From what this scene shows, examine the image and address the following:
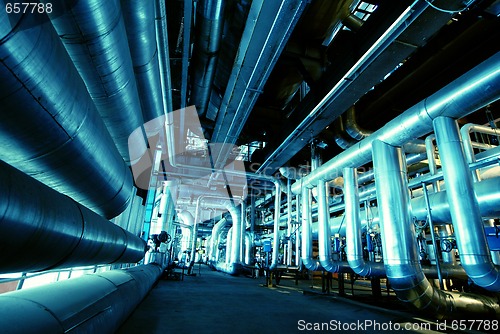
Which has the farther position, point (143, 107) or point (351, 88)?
point (351, 88)

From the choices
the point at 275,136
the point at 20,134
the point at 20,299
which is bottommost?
the point at 20,299

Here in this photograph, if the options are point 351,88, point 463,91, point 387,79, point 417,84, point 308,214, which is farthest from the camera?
point 308,214

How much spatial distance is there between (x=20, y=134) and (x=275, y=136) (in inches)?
158

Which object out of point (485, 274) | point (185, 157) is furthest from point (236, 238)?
point (485, 274)

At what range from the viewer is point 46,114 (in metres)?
0.99

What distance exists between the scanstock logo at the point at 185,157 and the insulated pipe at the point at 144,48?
311 millimetres

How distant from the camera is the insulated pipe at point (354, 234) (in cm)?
363

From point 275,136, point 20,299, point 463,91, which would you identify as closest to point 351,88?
point 463,91

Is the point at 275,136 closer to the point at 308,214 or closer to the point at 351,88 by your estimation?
the point at 308,214

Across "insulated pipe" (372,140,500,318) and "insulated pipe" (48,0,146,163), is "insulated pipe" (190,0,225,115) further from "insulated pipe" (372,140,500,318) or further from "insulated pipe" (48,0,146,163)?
"insulated pipe" (372,140,500,318)

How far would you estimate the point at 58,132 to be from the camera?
1106 millimetres

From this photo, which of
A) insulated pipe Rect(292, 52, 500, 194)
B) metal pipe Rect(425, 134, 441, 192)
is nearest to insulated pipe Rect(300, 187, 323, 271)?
insulated pipe Rect(292, 52, 500, 194)

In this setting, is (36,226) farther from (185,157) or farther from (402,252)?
(185,157)

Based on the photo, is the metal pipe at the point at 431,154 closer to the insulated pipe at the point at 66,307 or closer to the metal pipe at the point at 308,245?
the metal pipe at the point at 308,245
